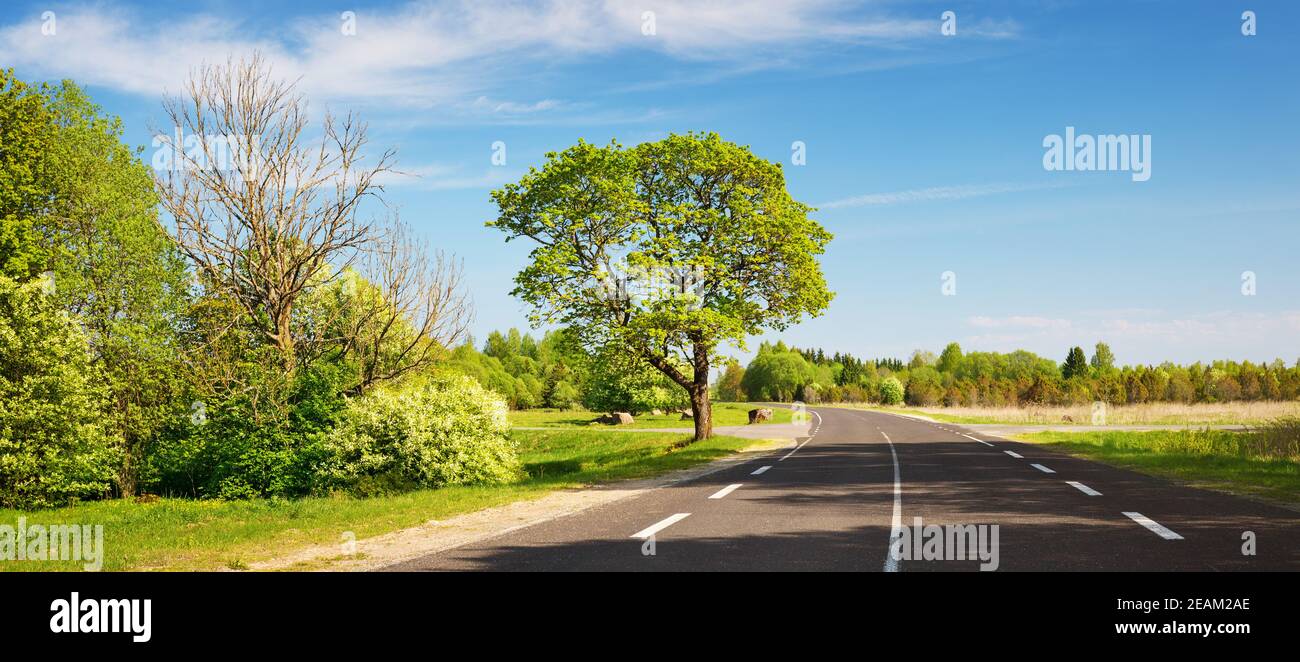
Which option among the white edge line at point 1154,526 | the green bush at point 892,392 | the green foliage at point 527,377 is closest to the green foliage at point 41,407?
the white edge line at point 1154,526

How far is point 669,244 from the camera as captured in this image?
2817cm

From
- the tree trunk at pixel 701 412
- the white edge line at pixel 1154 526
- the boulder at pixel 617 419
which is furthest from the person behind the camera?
the boulder at pixel 617 419

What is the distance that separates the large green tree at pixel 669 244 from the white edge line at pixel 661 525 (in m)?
15.1

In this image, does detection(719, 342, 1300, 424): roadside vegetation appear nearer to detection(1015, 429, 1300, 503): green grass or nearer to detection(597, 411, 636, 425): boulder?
detection(1015, 429, 1300, 503): green grass

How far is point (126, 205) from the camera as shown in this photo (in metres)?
28.5

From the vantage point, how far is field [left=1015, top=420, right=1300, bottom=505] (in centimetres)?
1477

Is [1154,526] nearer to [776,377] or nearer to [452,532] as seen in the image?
[452,532]

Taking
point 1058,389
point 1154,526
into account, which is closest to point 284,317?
point 1154,526

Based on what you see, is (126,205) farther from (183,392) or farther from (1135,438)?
(1135,438)

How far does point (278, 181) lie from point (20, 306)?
27.5ft

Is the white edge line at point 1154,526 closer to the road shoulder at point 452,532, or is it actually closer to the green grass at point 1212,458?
the green grass at point 1212,458

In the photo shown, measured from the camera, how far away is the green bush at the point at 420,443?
65.8 feet

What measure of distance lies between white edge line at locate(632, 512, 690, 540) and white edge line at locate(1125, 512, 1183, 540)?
6.09 metres
